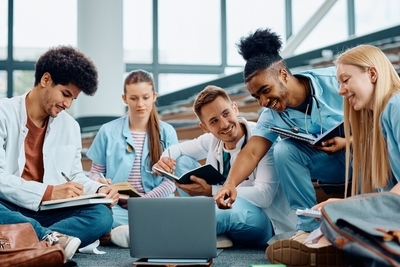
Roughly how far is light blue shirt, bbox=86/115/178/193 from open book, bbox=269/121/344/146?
0.79m

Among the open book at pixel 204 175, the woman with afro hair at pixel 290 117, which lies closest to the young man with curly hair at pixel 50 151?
the open book at pixel 204 175

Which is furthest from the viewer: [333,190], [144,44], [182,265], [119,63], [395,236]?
[144,44]

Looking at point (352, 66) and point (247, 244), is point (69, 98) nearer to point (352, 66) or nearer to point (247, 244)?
point (247, 244)

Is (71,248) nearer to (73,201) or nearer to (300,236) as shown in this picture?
(73,201)

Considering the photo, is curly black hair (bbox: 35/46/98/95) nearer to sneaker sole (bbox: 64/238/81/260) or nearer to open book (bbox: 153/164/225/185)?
open book (bbox: 153/164/225/185)

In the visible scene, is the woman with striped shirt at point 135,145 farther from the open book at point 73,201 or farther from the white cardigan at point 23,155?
the open book at point 73,201

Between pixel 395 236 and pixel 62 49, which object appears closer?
pixel 395 236

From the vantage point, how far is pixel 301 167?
219 cm

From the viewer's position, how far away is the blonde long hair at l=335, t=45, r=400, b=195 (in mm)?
1709

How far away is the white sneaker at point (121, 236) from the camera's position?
239cm

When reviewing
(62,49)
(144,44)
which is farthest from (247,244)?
(144,44)

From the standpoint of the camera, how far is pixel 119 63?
550 centimetres

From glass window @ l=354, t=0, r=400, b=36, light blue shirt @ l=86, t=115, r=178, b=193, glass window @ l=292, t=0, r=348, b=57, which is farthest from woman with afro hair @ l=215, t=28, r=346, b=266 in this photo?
glass window @ l=292, t=0, r=348, b=57

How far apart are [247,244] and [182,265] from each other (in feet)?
2.36
